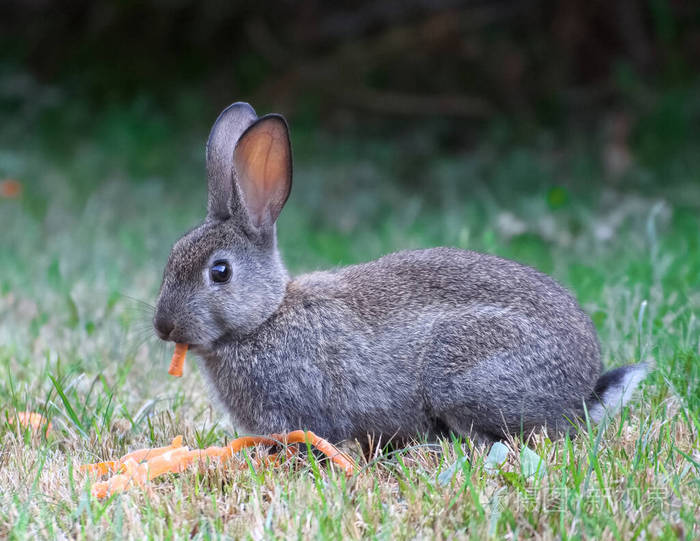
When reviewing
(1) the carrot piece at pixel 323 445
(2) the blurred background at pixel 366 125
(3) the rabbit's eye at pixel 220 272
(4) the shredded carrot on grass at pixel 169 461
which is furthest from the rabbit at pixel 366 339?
(2) the blurred background at pixel 366 125

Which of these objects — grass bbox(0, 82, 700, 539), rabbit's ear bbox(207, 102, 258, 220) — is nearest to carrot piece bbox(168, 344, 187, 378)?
grass bbox(0, 82, 700, 539)

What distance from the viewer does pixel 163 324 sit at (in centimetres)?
375

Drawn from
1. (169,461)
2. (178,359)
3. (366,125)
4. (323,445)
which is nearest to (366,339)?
(323,445)

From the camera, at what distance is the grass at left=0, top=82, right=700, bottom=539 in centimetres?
287

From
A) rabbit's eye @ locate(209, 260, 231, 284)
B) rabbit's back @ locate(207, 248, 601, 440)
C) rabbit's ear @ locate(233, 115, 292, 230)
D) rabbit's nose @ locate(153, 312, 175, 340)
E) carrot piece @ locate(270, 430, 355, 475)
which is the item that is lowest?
carrot piece @ locate(270, 430, 355, 475)

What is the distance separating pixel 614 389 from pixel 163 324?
1.77 metres

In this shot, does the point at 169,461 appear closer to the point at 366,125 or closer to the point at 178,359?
the point at 178,359

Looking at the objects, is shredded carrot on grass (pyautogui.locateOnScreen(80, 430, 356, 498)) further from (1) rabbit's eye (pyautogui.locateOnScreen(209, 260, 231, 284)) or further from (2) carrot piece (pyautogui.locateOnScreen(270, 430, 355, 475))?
(1) rabbit's eye (pyautogui.locateOnScreen(209, 260, 231, 284))

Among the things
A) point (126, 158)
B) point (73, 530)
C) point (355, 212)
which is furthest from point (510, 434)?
point (126, 158)

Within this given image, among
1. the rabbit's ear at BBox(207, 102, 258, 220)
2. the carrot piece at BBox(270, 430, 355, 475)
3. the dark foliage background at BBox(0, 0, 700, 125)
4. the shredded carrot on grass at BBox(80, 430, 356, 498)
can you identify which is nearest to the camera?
the shredded carrot on grass at BBox(80, 430, 356, 498)

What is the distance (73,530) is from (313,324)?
1393 mm

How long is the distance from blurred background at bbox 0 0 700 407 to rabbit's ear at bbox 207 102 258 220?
6.08ft

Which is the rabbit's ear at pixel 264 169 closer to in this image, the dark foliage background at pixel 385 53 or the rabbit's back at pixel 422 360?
the rabbit's back at pixel 422 360

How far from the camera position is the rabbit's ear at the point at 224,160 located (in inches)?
158
